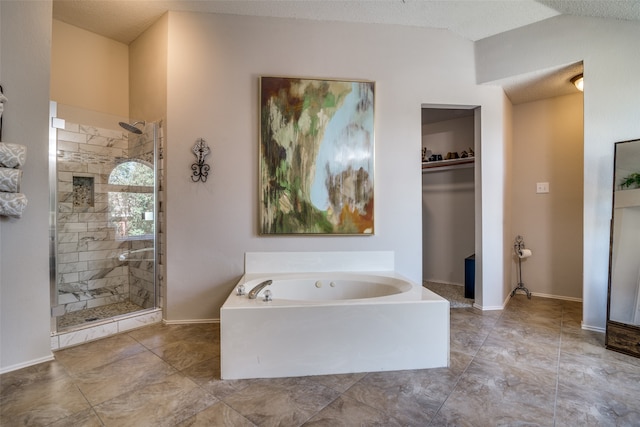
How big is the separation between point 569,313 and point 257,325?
9.90ft

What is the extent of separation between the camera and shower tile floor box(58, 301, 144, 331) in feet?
6.91

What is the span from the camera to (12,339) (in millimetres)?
1691

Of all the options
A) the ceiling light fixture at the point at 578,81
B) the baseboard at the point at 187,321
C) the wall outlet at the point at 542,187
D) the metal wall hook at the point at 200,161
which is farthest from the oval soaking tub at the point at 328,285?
the ceiling light fixture at the point at 578,81

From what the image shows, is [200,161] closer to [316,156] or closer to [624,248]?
[316,156]

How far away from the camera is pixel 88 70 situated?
2779mm

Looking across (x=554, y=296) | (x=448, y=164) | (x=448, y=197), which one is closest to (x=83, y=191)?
(x=448, y=164)

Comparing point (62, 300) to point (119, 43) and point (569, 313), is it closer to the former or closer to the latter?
point (119, 43)

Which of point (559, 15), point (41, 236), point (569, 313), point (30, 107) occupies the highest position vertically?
point (559, 15)

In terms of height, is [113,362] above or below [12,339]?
below

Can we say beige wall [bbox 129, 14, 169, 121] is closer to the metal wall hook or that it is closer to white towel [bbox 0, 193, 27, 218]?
the metal wall hook

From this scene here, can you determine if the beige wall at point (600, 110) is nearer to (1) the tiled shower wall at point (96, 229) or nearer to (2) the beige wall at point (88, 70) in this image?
Answer: (1) the tiled shower wall at point (96, 229)

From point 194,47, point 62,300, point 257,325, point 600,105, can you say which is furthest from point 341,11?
point 62,300

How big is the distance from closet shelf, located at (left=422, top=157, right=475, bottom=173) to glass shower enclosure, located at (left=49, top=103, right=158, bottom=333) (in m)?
3.19

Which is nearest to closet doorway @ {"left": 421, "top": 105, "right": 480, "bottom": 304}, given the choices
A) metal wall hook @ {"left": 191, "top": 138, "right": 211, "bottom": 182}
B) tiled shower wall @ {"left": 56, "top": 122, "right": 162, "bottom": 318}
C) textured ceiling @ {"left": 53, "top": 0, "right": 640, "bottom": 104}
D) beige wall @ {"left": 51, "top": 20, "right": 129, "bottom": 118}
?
textured ceiling @ {"left": 53, "top": 0, "right": 640, "bottom": 104}
